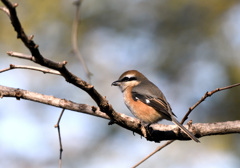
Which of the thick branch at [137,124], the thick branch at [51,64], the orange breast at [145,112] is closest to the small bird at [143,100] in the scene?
the orange breast at [145,112]

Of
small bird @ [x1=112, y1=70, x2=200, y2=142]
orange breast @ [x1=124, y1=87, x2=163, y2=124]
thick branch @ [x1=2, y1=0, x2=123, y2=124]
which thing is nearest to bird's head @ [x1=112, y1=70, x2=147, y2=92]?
small bird @ [x1=112, y1=70, x2=200, y2=142]

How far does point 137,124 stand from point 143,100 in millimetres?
1452

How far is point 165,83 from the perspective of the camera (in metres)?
7.96

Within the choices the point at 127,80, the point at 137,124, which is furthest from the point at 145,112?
the point at 137,124

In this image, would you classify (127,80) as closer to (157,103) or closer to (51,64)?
(157,103)

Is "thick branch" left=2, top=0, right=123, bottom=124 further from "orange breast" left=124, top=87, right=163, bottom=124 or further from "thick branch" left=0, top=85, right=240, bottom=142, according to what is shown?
"orange breast" left=124, top=87, right=163, bottom=124

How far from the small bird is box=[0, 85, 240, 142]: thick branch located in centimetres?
53

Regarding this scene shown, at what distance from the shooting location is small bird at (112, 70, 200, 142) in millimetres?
4777

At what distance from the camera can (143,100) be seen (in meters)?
5.04

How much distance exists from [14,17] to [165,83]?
624 cm

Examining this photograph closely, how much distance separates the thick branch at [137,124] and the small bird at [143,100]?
0.53m

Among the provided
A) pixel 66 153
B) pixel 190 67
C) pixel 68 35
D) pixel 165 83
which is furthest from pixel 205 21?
pixel 66 153

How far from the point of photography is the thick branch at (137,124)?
11.0 feet

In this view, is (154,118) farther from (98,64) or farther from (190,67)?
(98,64)
